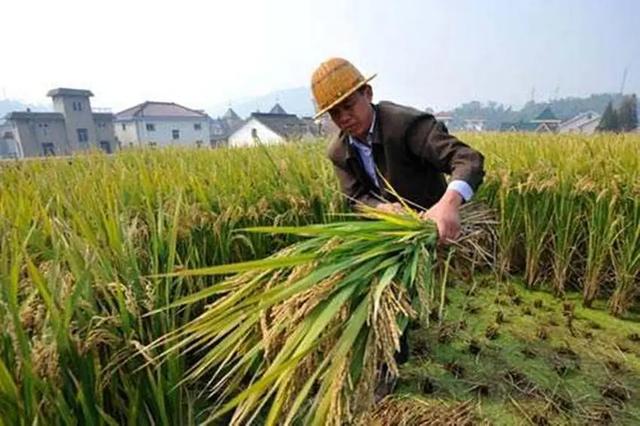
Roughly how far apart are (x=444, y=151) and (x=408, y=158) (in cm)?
26

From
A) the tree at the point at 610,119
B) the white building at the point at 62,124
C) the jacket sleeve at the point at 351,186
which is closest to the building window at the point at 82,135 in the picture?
the white building at the point at 62,124

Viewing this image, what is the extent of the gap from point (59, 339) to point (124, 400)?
397mm

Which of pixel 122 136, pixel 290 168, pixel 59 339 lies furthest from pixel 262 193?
pixel 122 136

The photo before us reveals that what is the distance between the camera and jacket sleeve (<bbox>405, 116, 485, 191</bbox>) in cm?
154

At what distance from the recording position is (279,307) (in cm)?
104

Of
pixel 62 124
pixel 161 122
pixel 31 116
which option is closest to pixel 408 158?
pixel 31 116

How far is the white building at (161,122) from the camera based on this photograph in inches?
1480

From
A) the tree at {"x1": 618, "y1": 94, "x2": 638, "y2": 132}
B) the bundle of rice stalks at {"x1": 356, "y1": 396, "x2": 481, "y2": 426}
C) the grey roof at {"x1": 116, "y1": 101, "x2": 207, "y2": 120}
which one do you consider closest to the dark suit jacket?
the bundle of rice stalks at {"x1": 356, "y1": 396, "x2": 481, "y2": 426}

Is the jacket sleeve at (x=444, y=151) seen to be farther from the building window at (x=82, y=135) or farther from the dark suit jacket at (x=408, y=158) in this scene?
the building window at (x=82, y=135)

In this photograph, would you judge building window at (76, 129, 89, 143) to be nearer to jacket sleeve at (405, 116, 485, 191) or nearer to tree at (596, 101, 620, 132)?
jacket sleeve at (405, 116, 485, 191)

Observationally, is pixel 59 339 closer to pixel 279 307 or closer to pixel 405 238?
pixel 279 307

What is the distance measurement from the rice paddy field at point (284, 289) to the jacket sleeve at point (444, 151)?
23 cm

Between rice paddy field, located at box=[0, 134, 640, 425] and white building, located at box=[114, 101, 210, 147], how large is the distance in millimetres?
37119

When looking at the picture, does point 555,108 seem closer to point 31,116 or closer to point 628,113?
point 628,113
